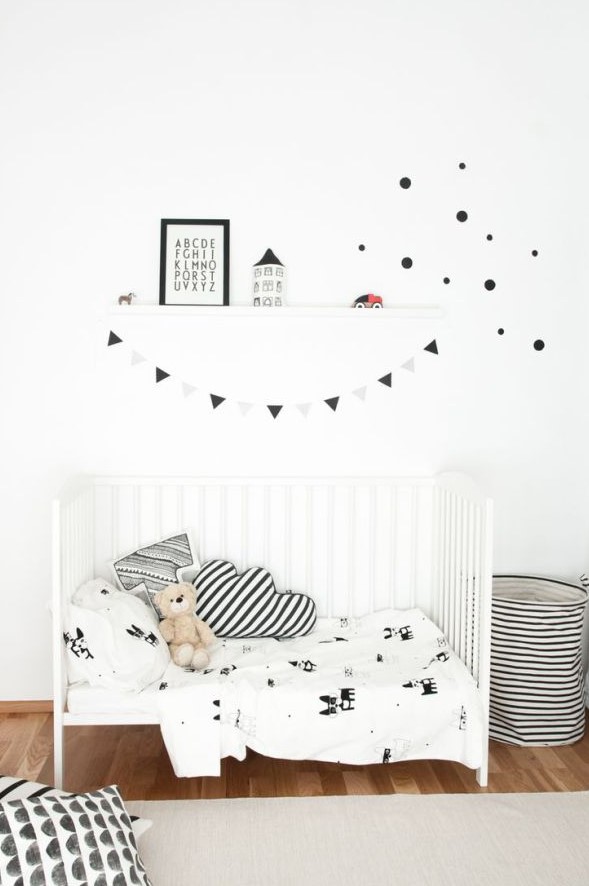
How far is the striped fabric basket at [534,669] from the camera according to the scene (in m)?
2.40

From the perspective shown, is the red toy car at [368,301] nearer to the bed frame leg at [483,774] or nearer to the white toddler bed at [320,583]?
the white toddler bed at [320,583]

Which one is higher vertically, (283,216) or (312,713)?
(283,216)

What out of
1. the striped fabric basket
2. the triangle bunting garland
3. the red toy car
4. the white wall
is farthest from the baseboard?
the red toy car

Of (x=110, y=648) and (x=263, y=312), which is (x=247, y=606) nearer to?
(x=110, y=648)

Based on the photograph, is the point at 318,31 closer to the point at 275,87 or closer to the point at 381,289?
the point at 275,87

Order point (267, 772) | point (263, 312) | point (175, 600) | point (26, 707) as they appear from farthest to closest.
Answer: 1. point (26, 707)
2. point (263, 312)
3. point (175, 600)
4. point (267, 772)

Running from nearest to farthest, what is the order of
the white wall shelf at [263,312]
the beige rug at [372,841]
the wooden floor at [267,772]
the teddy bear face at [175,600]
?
the beige rug at [372,841], the wooden floor at [267,772], the teddy bear face at [175,600], the white wall shelf at [263,312]

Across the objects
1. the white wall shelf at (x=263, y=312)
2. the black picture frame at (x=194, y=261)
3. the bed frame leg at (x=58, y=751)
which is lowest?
the bed frame leg at (x=58, y=751)

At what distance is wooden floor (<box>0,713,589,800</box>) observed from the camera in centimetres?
212

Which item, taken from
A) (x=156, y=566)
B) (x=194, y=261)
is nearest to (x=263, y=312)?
(x=194, y=261)

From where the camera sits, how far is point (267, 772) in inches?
87.5

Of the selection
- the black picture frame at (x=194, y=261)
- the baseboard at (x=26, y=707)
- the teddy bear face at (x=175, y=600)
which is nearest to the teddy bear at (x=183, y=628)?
the teddy bear face at (x=175, y=600)

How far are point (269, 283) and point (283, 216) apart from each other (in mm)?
252

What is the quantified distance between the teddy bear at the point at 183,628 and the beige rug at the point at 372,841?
1.28ft
